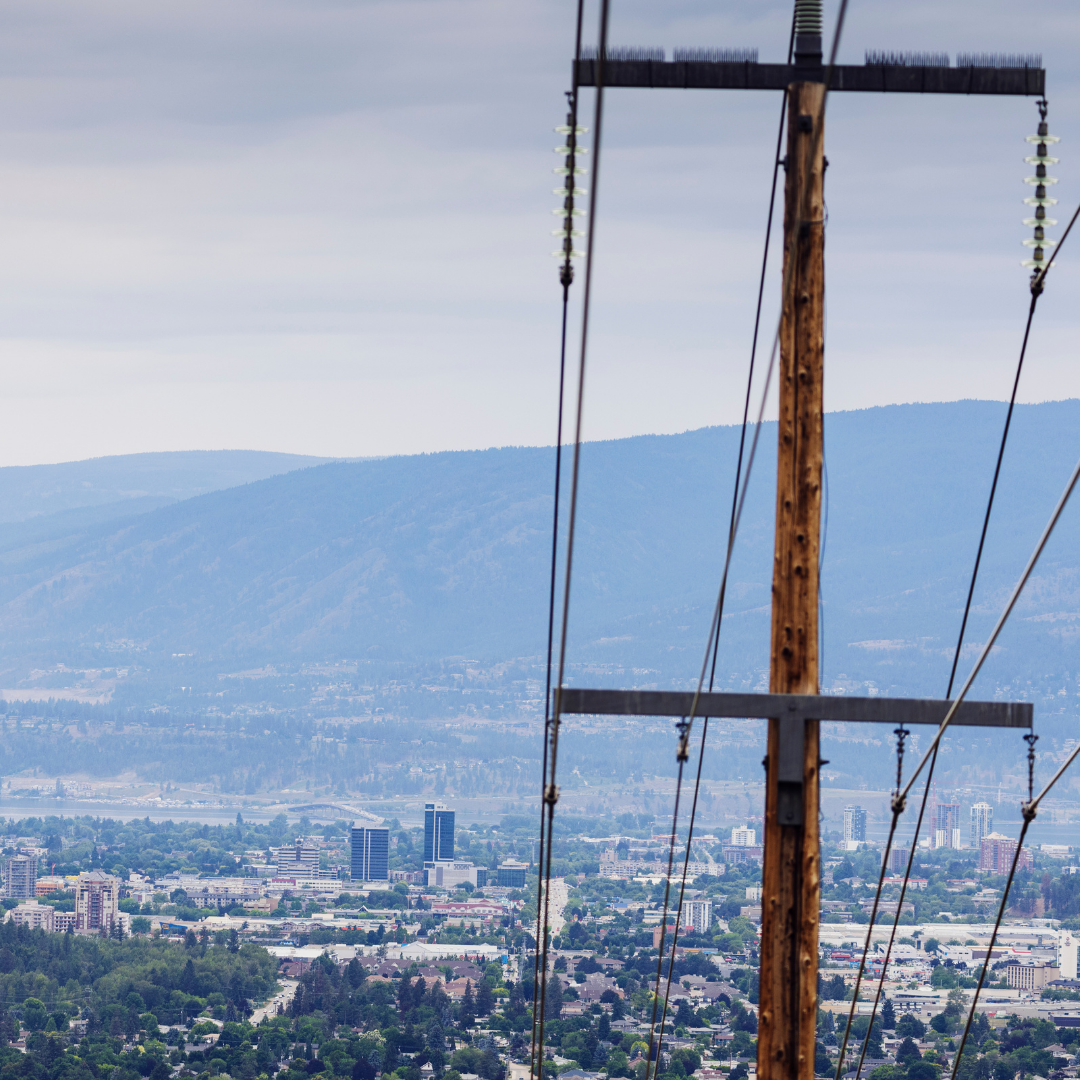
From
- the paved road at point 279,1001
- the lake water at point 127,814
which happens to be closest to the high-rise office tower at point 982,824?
the lake water at point 127,814

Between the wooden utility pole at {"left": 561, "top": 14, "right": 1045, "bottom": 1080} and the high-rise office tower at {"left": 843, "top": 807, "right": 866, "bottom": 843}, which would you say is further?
the high-rise office tower at {"left": 843, "top": 807, "right": 866, "bottom": 843}

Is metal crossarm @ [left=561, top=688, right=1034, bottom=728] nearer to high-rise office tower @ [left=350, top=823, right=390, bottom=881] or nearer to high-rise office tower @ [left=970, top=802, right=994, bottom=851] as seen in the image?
high-rise office tower @ [left=350, top=823, right=390, bottom=881]

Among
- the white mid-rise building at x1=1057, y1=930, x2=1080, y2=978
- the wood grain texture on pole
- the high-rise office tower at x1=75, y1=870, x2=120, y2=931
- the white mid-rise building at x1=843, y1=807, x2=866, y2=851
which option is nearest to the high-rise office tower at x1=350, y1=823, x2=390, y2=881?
the high-rise office tower at x1=75, y1=870, x2=120, y2=931

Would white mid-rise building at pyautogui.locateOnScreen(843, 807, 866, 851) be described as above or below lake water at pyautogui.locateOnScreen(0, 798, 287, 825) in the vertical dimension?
above

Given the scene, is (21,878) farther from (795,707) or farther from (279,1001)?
(795,707)

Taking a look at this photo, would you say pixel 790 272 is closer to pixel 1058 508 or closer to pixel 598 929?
pixel 1058 508

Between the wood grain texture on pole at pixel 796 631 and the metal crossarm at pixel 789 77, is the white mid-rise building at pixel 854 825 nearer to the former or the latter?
the metal crossarm at pixel 789 77

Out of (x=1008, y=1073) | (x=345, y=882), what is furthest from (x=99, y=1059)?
(x=345, y=882)

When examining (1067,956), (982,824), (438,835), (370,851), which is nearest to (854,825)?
(982,824)
